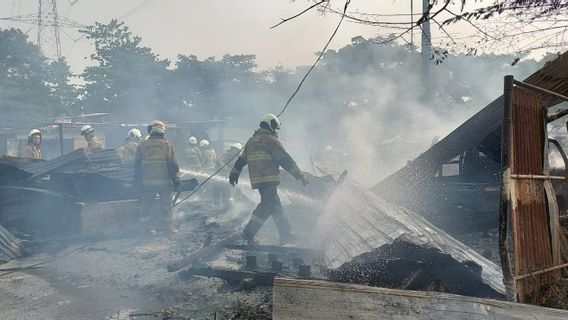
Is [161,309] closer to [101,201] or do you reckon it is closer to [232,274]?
[232,274]

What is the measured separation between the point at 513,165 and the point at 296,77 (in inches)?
954

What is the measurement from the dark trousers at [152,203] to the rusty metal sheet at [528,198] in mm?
5820

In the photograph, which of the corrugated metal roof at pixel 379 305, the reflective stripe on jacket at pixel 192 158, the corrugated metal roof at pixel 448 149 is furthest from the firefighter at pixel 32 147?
the corrugated metal roof at pixel 379 305

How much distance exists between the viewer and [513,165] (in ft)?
9.75

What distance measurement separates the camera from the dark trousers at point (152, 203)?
24.1 ft

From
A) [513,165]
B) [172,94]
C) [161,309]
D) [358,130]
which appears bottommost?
[161,309]

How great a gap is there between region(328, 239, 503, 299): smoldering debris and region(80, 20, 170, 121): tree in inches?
808

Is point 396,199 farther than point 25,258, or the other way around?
point 396,199

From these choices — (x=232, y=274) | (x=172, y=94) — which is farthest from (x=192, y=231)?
(x=172, y=94)

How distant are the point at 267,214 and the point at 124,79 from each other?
69.3ft

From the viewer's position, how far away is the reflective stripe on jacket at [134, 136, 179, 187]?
7246mm

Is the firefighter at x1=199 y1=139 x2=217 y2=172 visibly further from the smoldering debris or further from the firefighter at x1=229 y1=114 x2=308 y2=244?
the smoldering debris

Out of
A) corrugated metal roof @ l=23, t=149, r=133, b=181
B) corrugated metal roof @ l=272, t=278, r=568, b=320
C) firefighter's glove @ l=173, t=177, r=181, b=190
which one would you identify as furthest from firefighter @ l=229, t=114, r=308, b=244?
corrugated metal roof @ l=272, t=278, r=568, b=320

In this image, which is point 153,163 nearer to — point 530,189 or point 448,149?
point 448,149
